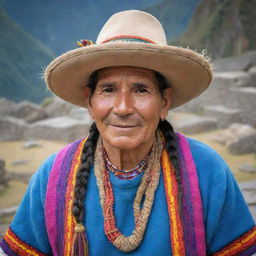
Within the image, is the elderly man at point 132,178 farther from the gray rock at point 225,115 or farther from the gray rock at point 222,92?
the gray rock at point 222,92

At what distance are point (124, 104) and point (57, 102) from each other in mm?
9260

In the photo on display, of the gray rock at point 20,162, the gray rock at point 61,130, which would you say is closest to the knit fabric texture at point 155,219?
the gray rock at point 20,162

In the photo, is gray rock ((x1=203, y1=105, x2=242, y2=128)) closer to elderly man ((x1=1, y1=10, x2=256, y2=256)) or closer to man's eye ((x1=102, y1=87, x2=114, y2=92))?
elderly man ((x1=1, y1=10, x2=256, y2=256))

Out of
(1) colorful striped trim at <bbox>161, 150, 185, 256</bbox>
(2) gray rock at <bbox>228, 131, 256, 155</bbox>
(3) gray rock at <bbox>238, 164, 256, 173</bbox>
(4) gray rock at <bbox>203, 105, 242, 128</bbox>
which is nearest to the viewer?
(1) colorful striped trim at <bbox>161, 150, 185, 256</bbox>

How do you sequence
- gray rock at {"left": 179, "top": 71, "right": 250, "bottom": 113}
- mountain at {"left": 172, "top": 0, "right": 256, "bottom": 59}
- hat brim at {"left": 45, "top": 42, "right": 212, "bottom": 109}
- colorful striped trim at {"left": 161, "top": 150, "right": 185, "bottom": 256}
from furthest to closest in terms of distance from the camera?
1. mountain at {"left": 172, "top": 0, "right": 256, "bottom": 59}
2. gray rock at {"left": 179, "top": 71, "right": 250, "bottom": 113}
3. colorful striped trim at {"left": 161, "top": 150, "right": 185, "bottom": 256}
4. hat brim at {"left": 45, "top": 42, "right": 212, "bottom": 109}

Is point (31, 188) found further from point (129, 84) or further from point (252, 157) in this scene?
point (252, 157)

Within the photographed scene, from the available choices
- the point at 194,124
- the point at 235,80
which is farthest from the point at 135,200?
the point at 235,80

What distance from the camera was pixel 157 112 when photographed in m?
1.70

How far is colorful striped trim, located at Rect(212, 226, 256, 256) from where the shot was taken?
1671mm

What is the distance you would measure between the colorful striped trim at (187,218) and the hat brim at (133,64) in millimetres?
466

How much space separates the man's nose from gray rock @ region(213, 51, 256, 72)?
9.82m

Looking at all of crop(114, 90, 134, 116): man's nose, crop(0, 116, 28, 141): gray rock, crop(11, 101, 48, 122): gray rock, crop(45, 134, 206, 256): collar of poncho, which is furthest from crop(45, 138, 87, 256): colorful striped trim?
crop(11, 101, 48, 122): gray rock

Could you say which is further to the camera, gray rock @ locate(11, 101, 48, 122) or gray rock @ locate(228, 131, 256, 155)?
gray rock @ locate(11, 101, 48, 122)

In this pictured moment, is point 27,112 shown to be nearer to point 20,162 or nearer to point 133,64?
point 20,162
